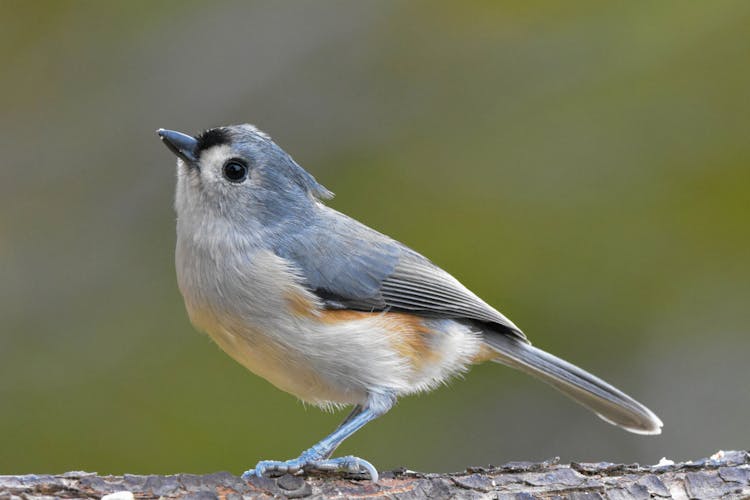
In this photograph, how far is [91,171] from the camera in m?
5.24

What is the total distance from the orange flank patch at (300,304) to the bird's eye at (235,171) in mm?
517

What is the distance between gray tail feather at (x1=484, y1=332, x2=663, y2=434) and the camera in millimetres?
4070

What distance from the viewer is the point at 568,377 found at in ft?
13.4

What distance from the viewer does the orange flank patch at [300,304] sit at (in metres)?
3.47

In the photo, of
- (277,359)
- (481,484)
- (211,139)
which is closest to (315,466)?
(277,359)

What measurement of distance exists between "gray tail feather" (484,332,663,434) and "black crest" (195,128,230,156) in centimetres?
130

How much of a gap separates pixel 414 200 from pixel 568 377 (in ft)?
4.71

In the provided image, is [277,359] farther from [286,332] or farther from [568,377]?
[568,377]

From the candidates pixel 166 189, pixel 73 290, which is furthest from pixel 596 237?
pixel 73 290

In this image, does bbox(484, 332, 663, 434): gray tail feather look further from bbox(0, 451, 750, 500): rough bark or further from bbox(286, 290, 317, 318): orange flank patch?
bbox(286, 290, 317, 318): orange flank patch

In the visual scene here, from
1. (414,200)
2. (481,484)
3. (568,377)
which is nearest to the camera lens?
(481,484)

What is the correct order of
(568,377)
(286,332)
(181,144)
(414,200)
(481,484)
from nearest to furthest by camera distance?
(481,484)
(286,332)
(181,144)
(568,377)
(414,200)

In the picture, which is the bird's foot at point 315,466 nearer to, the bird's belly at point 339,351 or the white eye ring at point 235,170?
the bird's belly at point 339,351

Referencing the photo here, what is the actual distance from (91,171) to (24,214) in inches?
15.7
